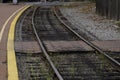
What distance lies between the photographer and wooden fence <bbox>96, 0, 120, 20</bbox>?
A: 23761 mm

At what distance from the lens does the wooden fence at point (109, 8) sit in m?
23.8

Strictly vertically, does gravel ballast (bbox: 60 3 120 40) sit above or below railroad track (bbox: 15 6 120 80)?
below

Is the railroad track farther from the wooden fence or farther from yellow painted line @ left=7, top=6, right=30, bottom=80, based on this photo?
the wooden fence

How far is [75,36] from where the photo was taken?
56.1 feet

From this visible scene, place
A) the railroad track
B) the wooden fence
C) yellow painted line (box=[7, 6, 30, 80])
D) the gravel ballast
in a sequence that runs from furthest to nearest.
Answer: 1. the wooden fence
2. the gravel ballast
3. the railroad track
4. yellow painted line (box=[7, 6, 30, 80])

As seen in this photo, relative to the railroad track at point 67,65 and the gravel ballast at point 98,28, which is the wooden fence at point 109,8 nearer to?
the gravel ballast at point 98,28

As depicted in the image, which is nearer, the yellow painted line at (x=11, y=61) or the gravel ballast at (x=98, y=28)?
the yellow painted line at (x=11, y=61)

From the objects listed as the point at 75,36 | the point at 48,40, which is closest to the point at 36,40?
the point at 48,40

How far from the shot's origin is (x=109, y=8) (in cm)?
2550

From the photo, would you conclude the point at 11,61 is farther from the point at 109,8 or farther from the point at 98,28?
the point at 109,8


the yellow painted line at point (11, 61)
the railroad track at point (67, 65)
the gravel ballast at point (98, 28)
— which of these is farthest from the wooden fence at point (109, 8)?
the railroad track at point (67, 65)

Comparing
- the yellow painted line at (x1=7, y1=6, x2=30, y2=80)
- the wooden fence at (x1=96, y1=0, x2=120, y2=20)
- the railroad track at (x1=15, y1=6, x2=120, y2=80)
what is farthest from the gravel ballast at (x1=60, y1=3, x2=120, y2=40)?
the railroad track at (x1=15, y1=6, x2=120, y2=80)

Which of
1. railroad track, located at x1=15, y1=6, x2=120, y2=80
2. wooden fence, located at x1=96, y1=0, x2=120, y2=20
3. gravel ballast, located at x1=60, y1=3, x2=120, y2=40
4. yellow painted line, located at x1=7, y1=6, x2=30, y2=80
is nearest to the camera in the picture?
yellow painted line, located at x1=7, y1=6, x2=30, y2=80

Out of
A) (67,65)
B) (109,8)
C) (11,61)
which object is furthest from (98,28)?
(11,61)
